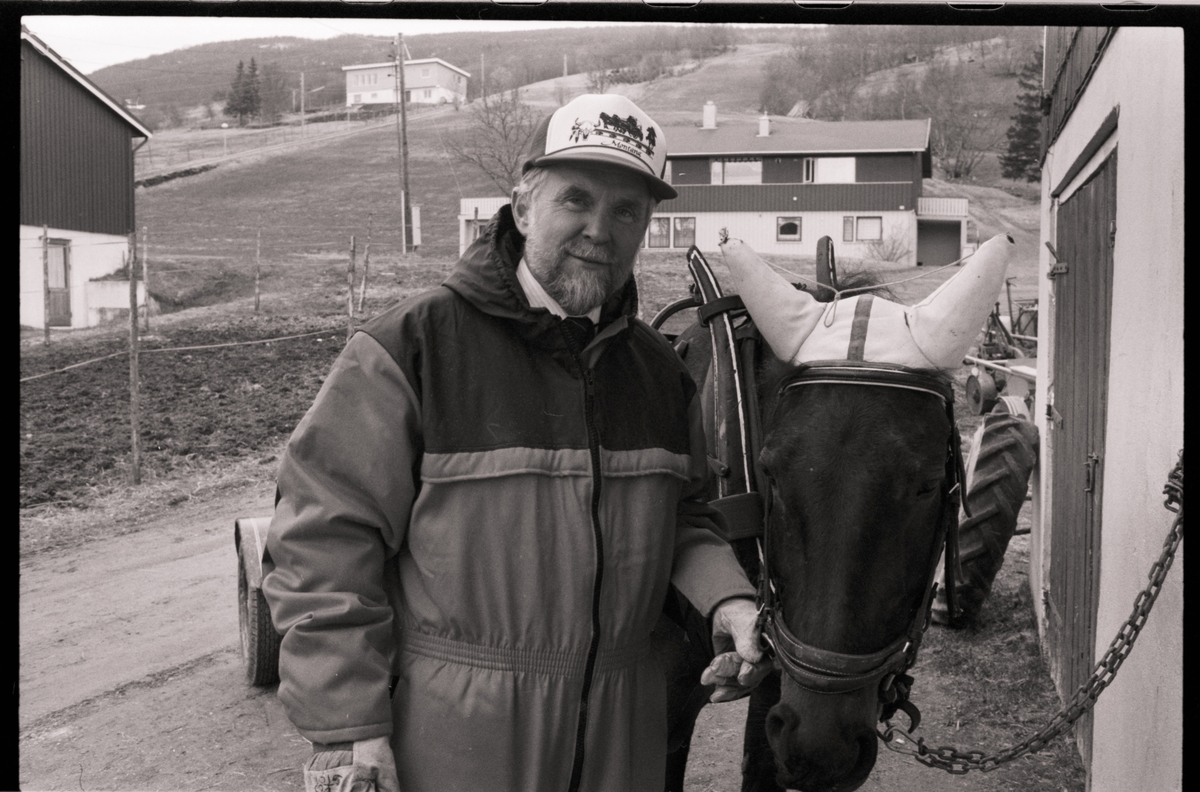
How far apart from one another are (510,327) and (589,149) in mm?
424

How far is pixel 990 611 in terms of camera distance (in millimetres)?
6098

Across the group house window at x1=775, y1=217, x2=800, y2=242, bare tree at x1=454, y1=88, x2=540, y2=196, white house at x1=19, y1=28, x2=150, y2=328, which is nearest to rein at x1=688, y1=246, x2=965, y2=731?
white house at x1=19, y1=28, x2=150, y2=328

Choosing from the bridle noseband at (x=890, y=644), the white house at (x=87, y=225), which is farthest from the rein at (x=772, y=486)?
the white house at (x=87, y=225)

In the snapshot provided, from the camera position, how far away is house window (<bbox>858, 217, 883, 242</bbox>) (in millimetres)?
30938

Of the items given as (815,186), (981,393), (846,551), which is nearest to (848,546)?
(846,551)

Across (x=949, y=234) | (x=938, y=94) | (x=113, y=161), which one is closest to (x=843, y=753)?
(x=113, y=161)

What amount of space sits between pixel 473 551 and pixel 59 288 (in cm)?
1168

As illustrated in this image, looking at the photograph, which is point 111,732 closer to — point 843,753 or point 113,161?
point 843,753

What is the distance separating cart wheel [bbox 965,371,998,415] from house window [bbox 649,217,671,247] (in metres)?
18.5

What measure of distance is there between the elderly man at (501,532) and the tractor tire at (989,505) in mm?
3642

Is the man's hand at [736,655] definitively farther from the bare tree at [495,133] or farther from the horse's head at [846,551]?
the bare tree at [495,133]

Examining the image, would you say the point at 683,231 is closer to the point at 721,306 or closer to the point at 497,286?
the point at 721,306

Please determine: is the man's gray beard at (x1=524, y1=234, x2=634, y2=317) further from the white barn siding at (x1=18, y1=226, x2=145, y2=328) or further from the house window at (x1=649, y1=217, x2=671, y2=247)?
the house window at (x1=649, y1=217, x2=671, y2=247)

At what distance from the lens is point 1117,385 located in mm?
2883
